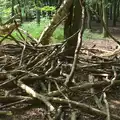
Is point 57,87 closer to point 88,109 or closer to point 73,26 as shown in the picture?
point 88,109

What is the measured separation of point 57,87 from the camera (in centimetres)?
347

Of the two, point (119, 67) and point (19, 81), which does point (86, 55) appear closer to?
point (119, 67)

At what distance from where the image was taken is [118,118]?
2996 mm

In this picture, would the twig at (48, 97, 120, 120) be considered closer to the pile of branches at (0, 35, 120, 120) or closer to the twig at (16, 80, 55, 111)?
the pile of branches at (0, 35, 120, 120)

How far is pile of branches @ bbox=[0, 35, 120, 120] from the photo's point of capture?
317 cm

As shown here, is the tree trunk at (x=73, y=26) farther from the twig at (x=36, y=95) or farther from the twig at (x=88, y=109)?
the twig at (x=88, y=109)

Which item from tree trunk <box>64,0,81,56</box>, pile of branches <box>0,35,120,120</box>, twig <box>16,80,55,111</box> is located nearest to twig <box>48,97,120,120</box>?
pile of branches <box>0,35,120,120</box>

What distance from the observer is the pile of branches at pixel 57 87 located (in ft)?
10.4

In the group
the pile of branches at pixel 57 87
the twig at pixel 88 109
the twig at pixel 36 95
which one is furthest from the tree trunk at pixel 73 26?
the twig at pixel 88 109

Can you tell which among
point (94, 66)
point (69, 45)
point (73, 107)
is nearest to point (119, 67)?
point (94, 66)

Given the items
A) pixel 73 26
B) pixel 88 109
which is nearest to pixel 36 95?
pixel 88 109

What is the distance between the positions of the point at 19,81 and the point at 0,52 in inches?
81.4

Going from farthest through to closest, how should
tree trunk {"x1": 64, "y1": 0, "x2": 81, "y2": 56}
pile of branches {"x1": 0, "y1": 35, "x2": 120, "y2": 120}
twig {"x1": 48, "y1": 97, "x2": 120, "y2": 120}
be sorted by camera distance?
tree trunk {"x1": 64, "y1": 0, "x2": 81, "y2": 56}
pile of branches {"x1": 0, "y1": 35, "x2": 120, "y2": 120}
twig {"x1": 48, "y1": 97, "x2": 120, "y2": 120}

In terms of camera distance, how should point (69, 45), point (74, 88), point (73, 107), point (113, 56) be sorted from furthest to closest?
point (113, 56), point (69, 45), point (74, 88), point (73, 107)
